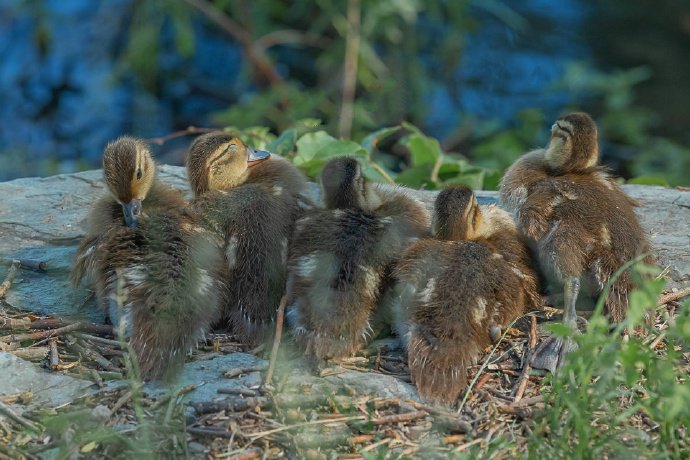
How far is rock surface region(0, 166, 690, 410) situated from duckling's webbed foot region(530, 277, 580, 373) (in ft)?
1.89

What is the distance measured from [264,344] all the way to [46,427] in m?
1.01

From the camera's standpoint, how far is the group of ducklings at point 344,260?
455 cm

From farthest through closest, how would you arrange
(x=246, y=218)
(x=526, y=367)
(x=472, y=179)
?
(x=472, y=179), (x=246, y=218), (x=526, y=367)

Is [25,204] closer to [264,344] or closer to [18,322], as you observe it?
[18,322]

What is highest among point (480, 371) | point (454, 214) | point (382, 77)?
point (382, 77)

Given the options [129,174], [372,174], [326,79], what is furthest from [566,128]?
[326,79]

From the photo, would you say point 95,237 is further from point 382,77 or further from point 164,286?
point 382,77

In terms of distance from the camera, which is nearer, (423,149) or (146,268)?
(146,268)

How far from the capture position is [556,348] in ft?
15.1

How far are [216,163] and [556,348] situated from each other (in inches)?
76.1

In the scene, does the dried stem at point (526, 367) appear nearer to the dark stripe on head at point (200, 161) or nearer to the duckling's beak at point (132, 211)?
the dark stripe on head at point (200, 161)

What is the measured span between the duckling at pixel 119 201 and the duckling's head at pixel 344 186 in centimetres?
76

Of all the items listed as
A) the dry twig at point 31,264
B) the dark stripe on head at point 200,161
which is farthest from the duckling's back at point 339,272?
the dry twig at point 31,264

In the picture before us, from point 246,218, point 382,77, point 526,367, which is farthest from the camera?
point 382,77
